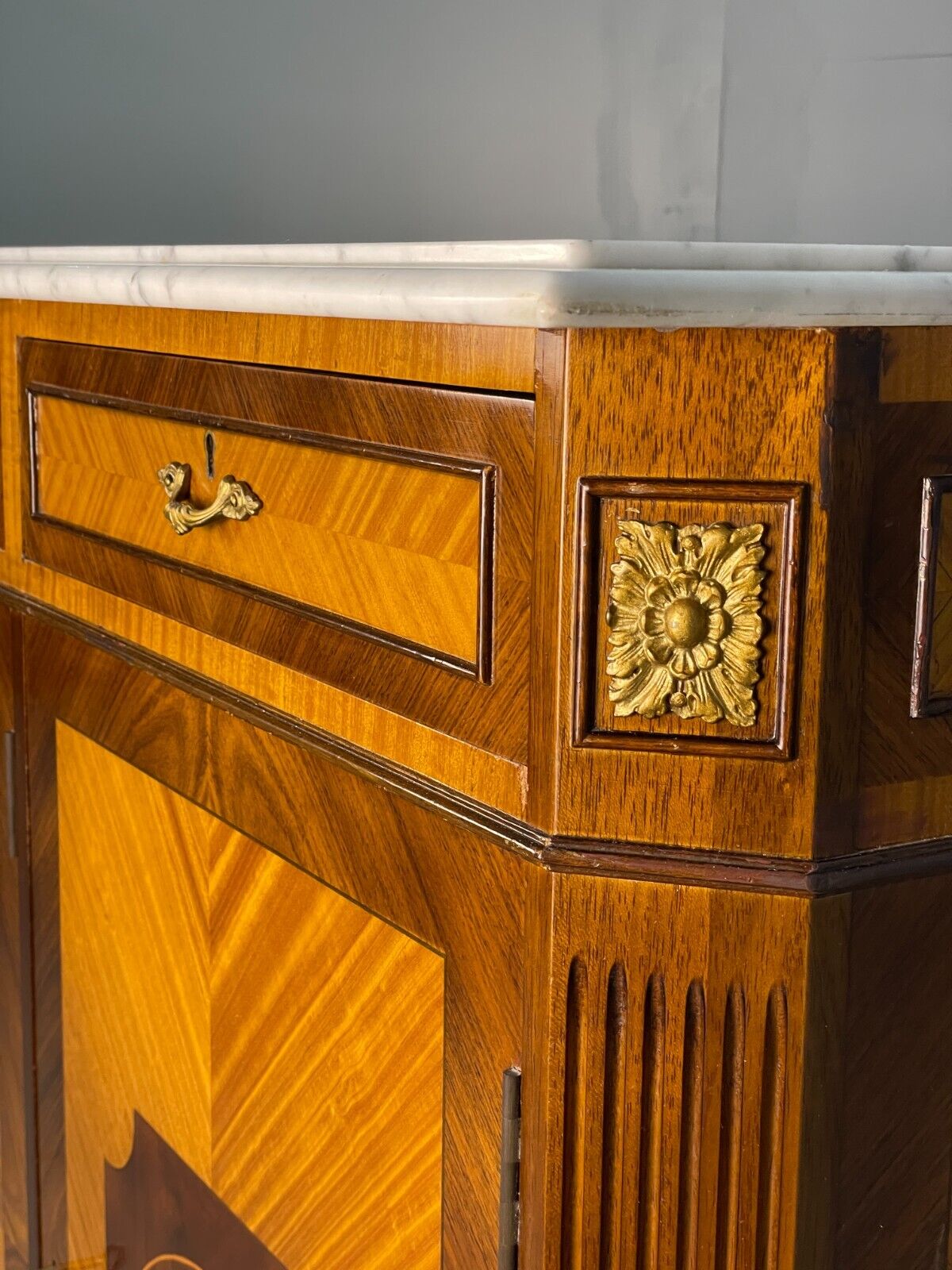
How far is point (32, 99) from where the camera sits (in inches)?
51.0

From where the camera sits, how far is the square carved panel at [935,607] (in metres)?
0.39

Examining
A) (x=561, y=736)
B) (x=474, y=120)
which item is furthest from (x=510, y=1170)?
(x=474, y=120)

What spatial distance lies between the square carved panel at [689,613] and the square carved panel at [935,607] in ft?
0.14

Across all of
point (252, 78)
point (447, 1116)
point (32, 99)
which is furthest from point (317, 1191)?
point (32, 99)

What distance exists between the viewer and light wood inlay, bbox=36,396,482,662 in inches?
17.7

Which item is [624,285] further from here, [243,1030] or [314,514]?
[243,1030]

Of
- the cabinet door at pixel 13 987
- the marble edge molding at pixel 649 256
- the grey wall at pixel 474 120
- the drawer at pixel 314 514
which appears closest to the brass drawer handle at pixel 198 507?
the drawer at pixel 314 514

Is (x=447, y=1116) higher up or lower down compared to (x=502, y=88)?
lower down

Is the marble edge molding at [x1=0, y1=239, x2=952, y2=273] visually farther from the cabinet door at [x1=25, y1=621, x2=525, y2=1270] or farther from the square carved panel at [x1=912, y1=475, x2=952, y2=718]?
the cabinet door at [x1=25, y1=621, x2=525, y2=1270]

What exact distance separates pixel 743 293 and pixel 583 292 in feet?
0.14

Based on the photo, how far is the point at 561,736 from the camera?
41cm

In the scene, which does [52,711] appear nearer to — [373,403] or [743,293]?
[373,403]

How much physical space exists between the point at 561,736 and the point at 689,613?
2.2 inches

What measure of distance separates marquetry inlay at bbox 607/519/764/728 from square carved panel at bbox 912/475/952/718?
0.17 feet
